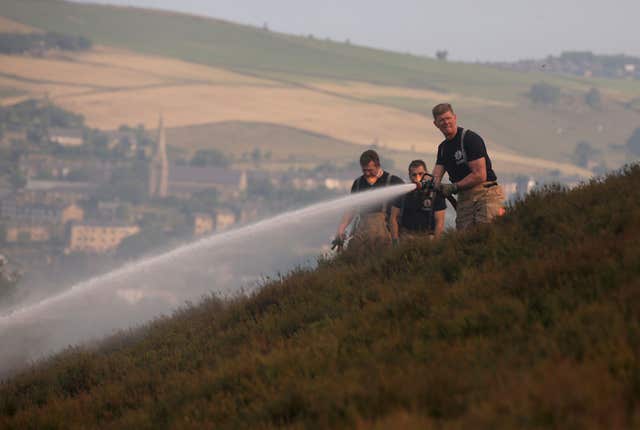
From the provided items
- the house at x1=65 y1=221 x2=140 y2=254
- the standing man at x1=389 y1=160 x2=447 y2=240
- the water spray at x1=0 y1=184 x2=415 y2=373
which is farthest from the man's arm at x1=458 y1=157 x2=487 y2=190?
the house at x1=65 y1=221 x2=140 y2=254

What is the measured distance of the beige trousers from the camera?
1140cm

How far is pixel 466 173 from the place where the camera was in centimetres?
1145

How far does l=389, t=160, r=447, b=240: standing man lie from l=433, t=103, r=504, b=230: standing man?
58 centimetres

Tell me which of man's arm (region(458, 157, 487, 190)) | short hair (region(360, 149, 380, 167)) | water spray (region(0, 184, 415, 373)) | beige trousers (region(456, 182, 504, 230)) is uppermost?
man's arm (region(458, 157, 487, 190))

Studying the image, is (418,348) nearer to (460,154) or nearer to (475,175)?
(475,175)

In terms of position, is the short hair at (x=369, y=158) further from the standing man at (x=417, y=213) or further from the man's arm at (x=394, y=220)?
the man's arm at (x=394, y=220)

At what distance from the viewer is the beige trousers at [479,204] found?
11398 millimetres

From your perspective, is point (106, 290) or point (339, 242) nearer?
point (339, 242)

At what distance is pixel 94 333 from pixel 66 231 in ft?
594

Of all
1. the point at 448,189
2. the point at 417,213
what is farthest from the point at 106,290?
the point at 448,189

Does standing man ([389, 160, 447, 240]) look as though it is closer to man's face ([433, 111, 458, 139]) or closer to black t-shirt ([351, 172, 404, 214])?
black t-shirt ([351, 172, 404, 214])

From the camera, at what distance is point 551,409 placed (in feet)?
17.9

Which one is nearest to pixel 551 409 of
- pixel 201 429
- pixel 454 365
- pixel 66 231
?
pixel 454 365

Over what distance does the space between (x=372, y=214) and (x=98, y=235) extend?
181686 millimetres
